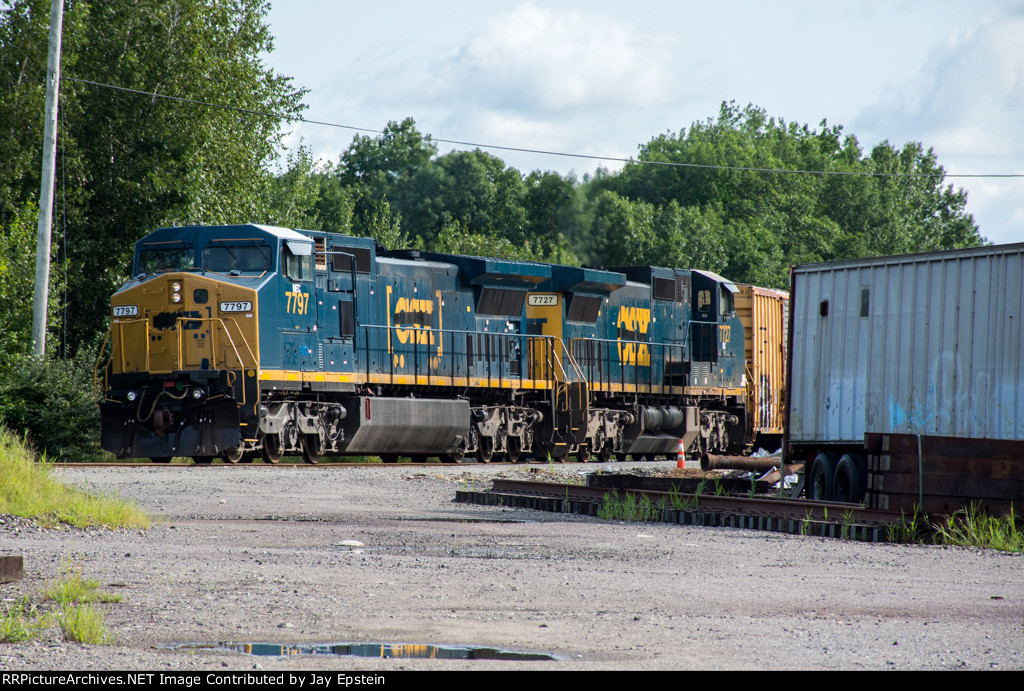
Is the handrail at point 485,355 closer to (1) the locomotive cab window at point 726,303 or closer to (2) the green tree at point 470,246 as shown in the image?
(1) the locomotive cab window at point 726,303

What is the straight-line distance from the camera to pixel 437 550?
10414 millimetres

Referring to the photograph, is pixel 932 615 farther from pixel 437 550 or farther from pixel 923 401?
pixel 923 401

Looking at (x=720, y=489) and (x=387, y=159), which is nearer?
(x=720, y=489)

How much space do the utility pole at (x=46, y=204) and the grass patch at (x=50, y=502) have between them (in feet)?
33.0

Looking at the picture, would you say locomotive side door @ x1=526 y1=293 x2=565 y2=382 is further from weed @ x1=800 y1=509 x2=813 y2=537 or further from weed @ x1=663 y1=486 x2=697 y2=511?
weed @ x1=800 y1=509 x2=813 y2=537

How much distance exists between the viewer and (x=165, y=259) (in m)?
20.6

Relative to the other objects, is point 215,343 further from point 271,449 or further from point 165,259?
point 271,449

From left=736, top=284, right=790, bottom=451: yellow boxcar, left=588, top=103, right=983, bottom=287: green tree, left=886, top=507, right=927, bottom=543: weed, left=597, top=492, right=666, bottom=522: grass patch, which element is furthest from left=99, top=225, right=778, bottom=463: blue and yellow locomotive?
left=588, top=103, right=983, bottom=287: green tree

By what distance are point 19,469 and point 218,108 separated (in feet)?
64.6

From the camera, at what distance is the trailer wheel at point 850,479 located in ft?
49.6

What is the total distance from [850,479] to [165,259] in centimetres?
1181

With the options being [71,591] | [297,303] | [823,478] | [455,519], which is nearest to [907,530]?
[823,478]

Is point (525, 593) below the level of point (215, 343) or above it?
below

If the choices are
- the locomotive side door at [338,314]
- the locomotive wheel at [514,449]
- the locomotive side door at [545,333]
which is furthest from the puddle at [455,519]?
the locomotive wheel at [514,449]
